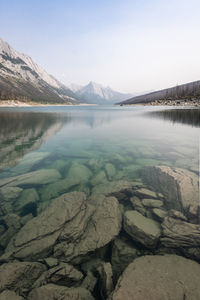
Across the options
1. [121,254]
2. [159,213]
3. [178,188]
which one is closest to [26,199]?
[121,254]

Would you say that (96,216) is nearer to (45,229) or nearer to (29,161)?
(45,229)

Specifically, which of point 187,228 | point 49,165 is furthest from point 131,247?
point 49,165

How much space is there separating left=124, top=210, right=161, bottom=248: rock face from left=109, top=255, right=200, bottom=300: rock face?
2.73ft

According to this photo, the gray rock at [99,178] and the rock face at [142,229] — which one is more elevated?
the gray rock at [99,178]

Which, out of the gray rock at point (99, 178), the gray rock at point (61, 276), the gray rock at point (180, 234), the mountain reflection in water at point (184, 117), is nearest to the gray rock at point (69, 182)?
the gray rock at point (99, 178)

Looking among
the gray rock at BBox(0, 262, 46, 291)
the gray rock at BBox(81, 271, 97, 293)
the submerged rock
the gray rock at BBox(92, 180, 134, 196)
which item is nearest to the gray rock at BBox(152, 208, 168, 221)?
the gray rock at BBox(92, 180, 134, 196)

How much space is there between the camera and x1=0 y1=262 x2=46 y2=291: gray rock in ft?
14.8

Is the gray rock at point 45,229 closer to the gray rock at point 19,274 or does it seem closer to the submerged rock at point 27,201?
the gray rock at point 19,274

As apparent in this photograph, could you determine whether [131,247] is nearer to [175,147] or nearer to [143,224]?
[143,224]

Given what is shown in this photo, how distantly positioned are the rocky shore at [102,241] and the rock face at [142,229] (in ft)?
0.12

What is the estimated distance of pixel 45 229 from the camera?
21.7 ft

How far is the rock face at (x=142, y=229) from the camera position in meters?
6.20

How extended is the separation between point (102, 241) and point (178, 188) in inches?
243

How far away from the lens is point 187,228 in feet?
21.6
